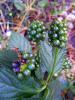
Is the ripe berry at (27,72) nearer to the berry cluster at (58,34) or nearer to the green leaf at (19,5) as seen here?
the berry cluster at (58,34)

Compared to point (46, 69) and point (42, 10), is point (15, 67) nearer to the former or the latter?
point (46, 69)

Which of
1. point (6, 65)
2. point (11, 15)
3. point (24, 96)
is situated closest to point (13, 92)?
point (24, 96)

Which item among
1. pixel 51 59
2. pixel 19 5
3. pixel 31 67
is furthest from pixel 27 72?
pixel 19 5

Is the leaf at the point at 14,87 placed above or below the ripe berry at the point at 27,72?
below

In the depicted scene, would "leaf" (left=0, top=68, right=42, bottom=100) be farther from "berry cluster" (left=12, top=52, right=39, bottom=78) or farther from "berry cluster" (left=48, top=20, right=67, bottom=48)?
"berry cluster" (left=48, top=20, right=67, bottom=48)

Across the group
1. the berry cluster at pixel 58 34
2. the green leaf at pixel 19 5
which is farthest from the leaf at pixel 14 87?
the green leaf at pixel 19 5

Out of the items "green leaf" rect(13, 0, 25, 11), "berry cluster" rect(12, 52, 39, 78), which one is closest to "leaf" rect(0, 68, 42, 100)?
"berry cluster" rect(12, 52, 39, 78)
